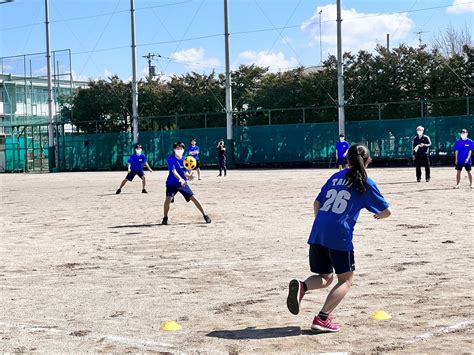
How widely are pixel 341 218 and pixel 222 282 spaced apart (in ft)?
9.40

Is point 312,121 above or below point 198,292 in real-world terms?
above

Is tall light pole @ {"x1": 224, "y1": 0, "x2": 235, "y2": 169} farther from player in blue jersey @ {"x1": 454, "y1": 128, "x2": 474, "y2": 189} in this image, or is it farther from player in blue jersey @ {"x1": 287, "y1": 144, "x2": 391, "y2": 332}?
player in blue jersey @ {"x1": 287, "y1": 144, "x2": 391, "y2": 332}

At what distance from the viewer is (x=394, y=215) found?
15.3 m

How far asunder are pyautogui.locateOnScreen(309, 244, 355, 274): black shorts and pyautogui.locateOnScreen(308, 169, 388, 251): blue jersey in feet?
0.21

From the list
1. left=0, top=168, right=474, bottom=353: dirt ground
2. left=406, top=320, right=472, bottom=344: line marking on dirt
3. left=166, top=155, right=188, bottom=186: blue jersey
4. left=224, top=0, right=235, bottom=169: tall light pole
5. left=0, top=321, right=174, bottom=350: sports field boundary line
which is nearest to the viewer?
left=406, top=320, right=472, bottom=344: line marking on dirt

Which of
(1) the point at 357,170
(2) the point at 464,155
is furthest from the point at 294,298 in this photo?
(2) the point at 464,155

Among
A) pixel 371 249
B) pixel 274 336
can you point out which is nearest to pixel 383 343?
pixel 274 336

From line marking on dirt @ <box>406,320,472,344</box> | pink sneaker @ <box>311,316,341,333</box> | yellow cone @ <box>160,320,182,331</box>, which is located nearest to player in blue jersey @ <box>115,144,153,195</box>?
yellow cone @ <box>160,320,182,331</box>

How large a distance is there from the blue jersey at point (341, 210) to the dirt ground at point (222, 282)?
0.80m

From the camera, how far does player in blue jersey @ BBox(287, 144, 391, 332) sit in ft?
21.1

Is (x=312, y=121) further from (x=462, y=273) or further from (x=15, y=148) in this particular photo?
(x=462, y=273)

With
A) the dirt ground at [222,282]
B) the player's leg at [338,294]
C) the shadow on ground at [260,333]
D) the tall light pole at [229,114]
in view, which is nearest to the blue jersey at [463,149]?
the dirt ground at [222,282]

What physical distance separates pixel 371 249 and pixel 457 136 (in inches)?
1144

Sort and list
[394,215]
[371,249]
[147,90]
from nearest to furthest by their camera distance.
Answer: [371,249] → [394,215] → [147,90]
